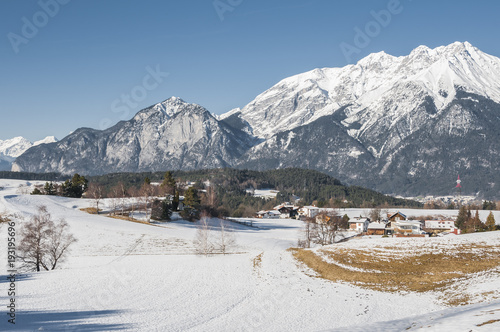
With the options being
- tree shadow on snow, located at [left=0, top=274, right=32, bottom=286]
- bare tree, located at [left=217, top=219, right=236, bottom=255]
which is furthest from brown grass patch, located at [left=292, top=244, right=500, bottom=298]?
tree shadow on snow, located at [left=0, top=274, right=32, bottom=286]

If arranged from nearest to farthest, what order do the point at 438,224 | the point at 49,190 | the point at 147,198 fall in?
the point at 147,198
the point at 49,190
the point at 438,224

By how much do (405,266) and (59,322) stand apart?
40779 millimetres

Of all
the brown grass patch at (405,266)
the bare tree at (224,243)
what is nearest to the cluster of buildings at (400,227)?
the bare tree at (224,243)

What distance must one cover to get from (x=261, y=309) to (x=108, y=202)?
9751 cm

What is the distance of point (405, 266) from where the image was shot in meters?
51.8

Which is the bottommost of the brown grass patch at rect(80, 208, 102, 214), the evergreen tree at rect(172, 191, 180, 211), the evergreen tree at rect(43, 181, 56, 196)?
the brown grass patch at rect(80, 208, 102, 214)

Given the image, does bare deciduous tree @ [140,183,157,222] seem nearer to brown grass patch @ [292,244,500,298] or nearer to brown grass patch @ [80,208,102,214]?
brown grass patch @ [80,208,102,214]

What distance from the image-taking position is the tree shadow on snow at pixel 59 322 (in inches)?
1207

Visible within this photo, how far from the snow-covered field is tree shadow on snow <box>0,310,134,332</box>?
0.07 metres

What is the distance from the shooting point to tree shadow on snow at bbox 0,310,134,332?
3066 cm

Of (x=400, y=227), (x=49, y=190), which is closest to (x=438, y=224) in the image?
(x=400, y=227)

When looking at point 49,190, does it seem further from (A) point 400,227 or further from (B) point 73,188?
(A) point 400,227

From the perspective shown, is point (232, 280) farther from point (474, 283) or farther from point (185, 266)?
point (474, 283)

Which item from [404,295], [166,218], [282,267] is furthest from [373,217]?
[404,295]
